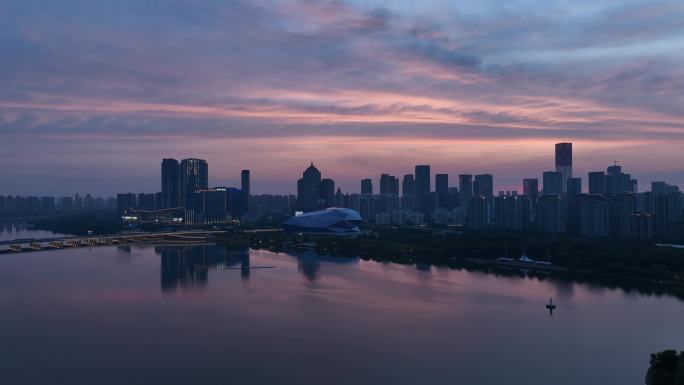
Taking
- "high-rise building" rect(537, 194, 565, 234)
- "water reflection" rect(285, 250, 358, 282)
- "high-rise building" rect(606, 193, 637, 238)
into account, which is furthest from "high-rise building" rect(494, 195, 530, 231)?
"water reflection" rect(285, 250, 358, 282)

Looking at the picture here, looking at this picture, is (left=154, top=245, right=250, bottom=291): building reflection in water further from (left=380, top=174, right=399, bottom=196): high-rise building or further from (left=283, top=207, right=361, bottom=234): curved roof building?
(left=380, top=174, right=399, bottom=196): high-rise building

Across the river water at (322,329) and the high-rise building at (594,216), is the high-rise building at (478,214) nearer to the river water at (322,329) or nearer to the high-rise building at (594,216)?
the high-rise building at (594,216)

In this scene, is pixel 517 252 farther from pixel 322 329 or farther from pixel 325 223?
pixel 325 223

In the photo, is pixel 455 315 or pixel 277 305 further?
pixel 277 305

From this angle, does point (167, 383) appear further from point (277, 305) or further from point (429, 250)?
point (429, 250)

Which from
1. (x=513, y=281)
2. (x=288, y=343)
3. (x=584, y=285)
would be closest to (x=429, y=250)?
(x=513, y=281)

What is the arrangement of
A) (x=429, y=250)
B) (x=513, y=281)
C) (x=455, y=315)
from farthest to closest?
(x=429, y=250)
(x=513, y=281)
(x=455, y=315)
